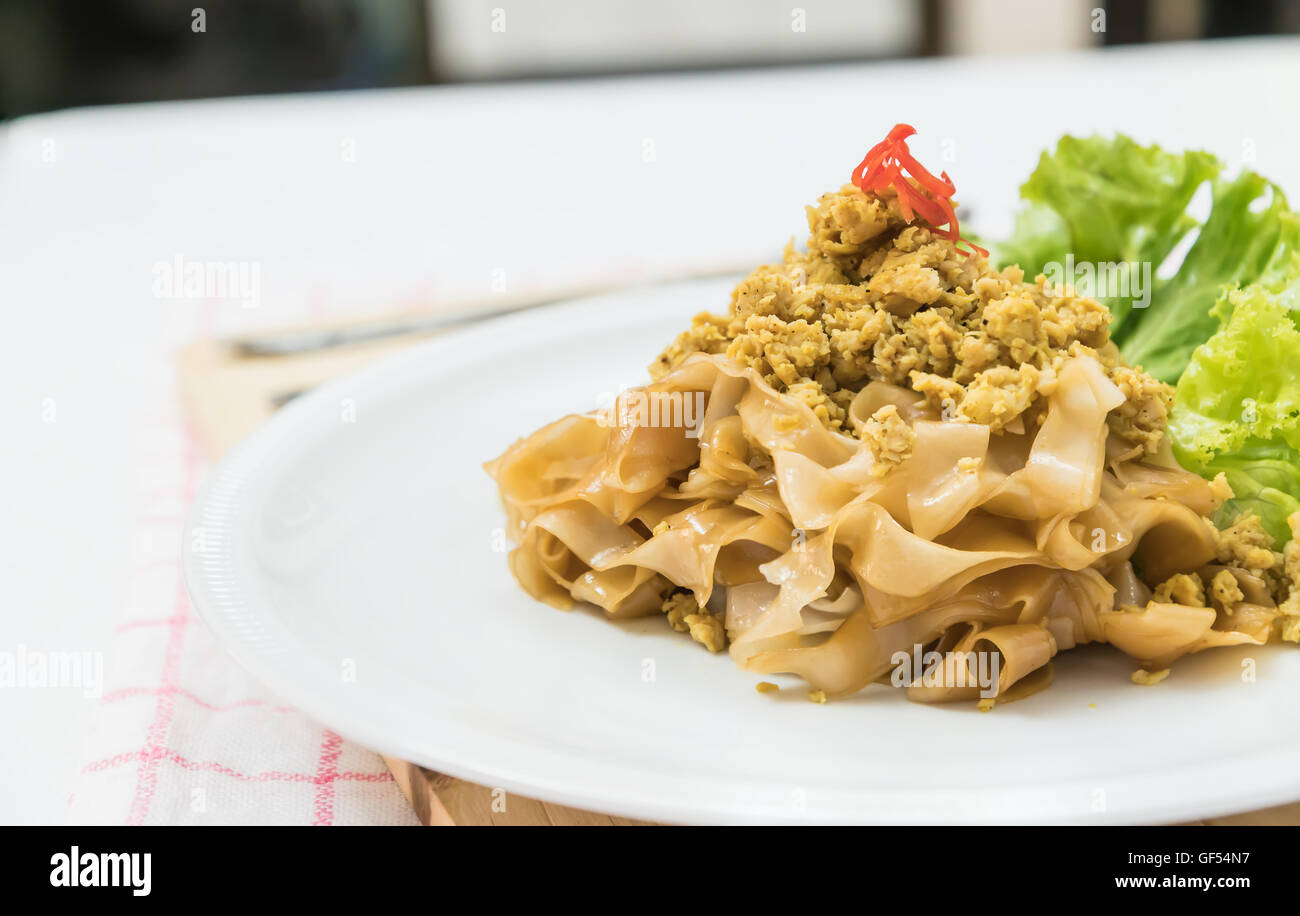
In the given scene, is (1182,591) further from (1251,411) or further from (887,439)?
(887,439)

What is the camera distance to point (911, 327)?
2.69 m

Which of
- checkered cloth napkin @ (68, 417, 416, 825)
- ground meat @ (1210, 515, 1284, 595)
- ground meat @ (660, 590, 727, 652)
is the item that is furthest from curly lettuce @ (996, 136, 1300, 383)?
checkered cloth napkin @ (68, 417, 416, 825)

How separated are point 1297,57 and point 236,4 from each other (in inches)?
356

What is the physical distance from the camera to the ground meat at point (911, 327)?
2605mm

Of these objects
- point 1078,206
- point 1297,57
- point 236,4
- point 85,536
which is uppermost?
point 236,4

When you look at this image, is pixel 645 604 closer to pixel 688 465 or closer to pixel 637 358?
pixel 688 465

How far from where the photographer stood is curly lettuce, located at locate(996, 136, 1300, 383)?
349 centimetres

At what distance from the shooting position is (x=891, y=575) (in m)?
2.47

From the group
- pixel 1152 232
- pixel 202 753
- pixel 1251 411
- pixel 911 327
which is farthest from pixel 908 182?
pixel 202 753

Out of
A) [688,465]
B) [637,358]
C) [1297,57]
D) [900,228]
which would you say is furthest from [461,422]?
[1297,57]

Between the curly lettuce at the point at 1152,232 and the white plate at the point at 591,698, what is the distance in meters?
1.35

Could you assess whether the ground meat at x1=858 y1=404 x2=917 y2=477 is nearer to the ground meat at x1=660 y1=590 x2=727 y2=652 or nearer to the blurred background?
the ground meat at x1=660 y1=590 x2=727 y2=652

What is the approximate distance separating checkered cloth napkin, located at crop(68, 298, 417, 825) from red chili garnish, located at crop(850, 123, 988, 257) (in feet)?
5.36

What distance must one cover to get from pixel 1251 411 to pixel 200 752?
2437 millimetres
